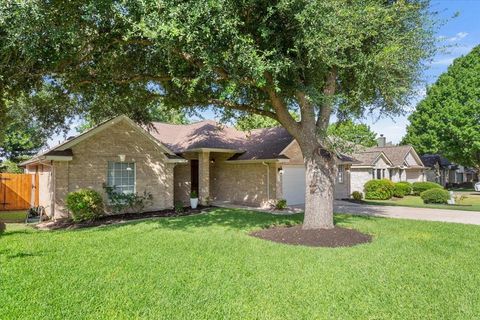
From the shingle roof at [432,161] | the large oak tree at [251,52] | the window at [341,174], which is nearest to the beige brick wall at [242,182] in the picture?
the large oak tree at [251,52]

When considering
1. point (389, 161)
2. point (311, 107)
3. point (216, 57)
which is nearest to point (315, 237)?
point (311, 107)

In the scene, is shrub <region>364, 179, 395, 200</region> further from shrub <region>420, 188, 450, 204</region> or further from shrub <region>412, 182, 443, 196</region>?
shrub <region>412, 182, 443, 196</region>

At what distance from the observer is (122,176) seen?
54.0ft

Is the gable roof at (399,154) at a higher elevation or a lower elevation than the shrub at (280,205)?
higher

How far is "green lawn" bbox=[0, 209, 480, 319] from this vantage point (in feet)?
16.7

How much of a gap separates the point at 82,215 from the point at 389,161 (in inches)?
1090

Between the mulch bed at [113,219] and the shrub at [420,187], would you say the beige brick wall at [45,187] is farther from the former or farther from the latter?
the shrub at [420,187]

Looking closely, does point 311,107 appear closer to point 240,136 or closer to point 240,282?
point 240,282

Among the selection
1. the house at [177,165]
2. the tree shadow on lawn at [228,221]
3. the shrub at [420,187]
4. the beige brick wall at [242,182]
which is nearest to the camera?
the tree shadow on lawn at [228,221]

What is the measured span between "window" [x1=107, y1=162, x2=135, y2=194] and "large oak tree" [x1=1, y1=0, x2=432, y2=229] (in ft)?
13.1

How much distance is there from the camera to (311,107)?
11.0 m

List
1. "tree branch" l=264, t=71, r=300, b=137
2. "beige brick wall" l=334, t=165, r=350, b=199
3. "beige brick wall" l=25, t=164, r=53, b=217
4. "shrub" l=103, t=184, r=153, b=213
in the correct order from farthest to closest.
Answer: "beige brick wall" l=334, t=165, r=350, b=199, "shrub" l=103, t=184, r=153, b=213, "beige brick wall" l=25, t=164, r=53, b=217, "tree branch" l=264, t=71, r=300, b=137

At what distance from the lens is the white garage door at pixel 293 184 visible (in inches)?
790

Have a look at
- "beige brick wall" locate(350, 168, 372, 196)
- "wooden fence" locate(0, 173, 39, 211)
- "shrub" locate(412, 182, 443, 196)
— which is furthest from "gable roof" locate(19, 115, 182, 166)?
"shrub" locate(412, 182, 443, 196)
